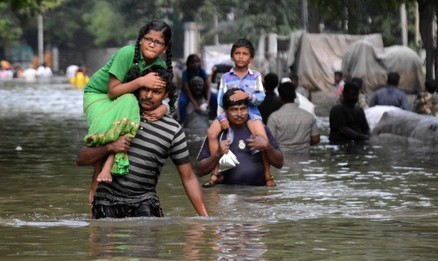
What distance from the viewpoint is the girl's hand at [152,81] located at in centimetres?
916

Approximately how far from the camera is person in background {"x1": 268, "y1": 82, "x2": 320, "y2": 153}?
1733 cm

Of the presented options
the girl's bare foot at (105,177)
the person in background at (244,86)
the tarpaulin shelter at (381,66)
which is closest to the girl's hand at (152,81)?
the girl's bare foot at (105,177)

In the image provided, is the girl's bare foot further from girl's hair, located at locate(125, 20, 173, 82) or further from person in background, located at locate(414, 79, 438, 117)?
person in background, located at locate(414, 79, 438, 117)

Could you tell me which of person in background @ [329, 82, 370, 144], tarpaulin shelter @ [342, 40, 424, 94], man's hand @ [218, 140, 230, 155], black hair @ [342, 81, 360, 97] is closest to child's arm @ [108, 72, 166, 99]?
man's hand @ [218, 140, 230, 155]

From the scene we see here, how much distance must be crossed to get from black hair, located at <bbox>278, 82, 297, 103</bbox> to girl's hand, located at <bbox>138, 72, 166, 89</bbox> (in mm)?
8164

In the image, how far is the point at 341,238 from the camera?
9727mm

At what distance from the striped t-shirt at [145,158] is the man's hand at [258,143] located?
352cm

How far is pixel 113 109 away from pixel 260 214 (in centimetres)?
280

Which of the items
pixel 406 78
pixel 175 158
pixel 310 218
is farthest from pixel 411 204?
pixel 406 78

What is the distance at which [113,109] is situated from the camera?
30.6ft

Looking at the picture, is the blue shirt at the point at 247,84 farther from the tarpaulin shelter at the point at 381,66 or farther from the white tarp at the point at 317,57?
the white tarp at the point at 317,57

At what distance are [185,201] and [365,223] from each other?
292 cm

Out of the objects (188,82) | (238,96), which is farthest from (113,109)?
(188,82)

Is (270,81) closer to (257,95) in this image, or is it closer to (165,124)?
(257,95)
